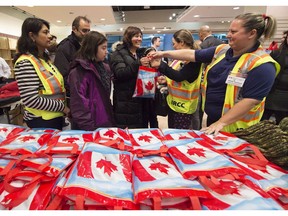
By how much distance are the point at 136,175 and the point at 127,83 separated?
1.57m

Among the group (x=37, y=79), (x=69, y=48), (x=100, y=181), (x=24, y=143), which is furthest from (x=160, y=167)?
(x=69, y=48)

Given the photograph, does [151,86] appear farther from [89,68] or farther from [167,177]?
[167,177]

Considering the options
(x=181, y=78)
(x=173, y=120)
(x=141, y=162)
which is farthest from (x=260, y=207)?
(x=173, y=120)

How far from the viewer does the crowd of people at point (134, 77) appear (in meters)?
1.40

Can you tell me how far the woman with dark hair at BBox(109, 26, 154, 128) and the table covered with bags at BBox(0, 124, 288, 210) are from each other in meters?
1.24

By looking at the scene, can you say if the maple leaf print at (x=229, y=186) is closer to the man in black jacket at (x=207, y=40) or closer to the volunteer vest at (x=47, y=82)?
the volunteer vest at (x=47, y=82)

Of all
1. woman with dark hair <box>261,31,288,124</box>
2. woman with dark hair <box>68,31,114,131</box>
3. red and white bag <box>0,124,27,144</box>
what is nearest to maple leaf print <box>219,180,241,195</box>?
red and white bag <box>0,124,27,144</box>

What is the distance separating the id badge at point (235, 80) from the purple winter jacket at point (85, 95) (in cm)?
96

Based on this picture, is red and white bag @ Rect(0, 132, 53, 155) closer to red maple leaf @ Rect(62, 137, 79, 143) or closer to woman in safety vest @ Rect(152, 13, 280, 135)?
red maple leaf @ Rect(62, 137, 79, 143)

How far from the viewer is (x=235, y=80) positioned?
4.60 ft

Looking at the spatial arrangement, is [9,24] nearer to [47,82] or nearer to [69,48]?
[69,48]

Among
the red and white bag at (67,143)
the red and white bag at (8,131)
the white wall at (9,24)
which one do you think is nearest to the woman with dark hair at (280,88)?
the red and white bag at (67,143)

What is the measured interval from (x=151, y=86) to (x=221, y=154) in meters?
1.35

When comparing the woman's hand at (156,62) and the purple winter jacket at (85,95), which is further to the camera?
the woman's hand at (156,62)
